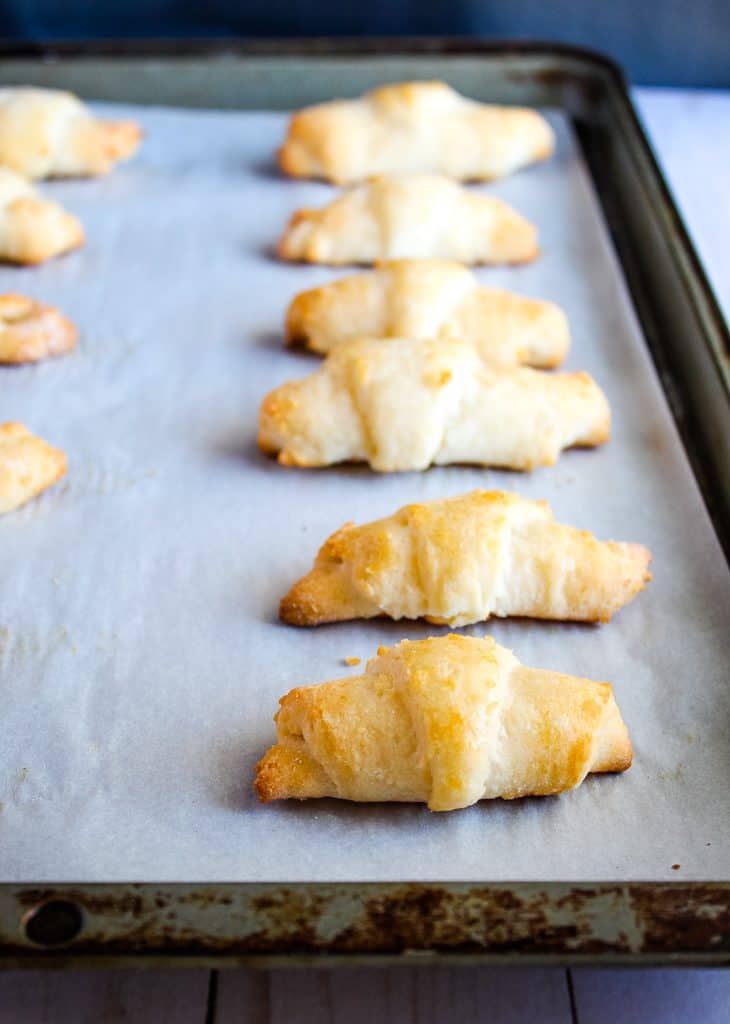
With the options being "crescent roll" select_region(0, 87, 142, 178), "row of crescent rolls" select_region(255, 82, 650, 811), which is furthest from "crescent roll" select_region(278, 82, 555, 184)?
"crescent roll" select_region(0, 87, 142, 178)

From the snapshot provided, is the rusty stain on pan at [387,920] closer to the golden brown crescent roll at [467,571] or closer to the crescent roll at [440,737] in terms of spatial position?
the crescent roll at [440,737]

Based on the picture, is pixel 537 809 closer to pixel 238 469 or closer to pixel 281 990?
pixel 281 990

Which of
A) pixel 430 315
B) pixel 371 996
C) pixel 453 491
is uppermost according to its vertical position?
pixel 430 315

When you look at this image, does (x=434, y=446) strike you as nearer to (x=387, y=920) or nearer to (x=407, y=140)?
(x=387, y=920)

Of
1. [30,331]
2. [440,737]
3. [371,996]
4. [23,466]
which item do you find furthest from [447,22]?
[371,996]

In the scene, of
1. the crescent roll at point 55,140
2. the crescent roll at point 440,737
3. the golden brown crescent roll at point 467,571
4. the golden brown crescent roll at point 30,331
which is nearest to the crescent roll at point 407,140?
the crescent roll at point 55,140

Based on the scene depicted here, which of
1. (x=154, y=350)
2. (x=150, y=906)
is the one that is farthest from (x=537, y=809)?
(x=154, y=350)

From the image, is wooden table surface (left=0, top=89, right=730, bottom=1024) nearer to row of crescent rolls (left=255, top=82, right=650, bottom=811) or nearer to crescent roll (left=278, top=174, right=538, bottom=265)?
row of crescent rolls (left=255, top=82, right=650, bottom=811)
